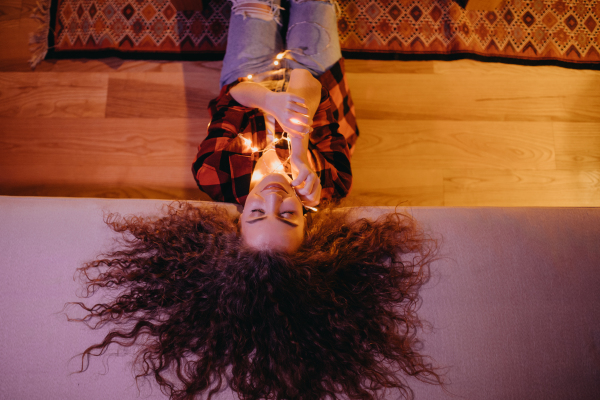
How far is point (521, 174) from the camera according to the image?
1.80 m

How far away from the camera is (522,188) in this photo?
179cm

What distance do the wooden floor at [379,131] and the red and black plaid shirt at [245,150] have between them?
13.9 inches

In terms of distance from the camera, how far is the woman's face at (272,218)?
1.10 m

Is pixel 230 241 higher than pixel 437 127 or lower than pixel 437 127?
lower

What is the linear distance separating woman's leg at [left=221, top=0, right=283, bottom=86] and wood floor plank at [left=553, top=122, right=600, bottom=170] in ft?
5.47

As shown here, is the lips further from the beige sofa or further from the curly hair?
the beige sofa

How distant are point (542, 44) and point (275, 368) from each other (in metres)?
2.25

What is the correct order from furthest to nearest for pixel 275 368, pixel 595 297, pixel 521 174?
pixel 521 174 < pixel 595 297 < pixel 275 368

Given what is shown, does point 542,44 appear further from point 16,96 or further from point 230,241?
point 16,96

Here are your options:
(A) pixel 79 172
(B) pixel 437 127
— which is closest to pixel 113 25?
(A) pixel 79 172

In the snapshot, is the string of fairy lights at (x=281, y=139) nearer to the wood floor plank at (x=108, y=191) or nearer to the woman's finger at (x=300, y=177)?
the woman's finger at (x=300, y=177)

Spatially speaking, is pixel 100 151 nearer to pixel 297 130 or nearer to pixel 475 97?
pixel 297 130

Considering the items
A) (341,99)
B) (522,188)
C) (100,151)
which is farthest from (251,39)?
(522,188)

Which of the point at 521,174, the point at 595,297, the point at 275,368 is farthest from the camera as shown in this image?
the point at 521,174
